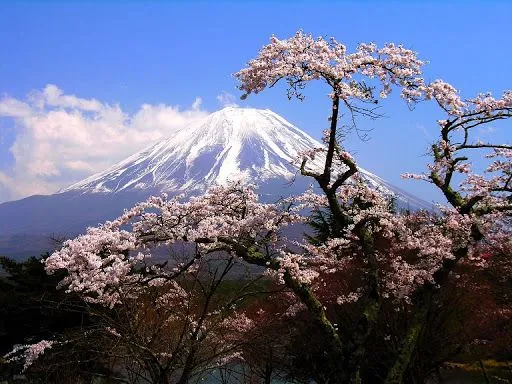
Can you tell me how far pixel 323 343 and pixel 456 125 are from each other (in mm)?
6572

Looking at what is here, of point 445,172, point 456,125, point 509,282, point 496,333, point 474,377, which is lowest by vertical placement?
point 474,377

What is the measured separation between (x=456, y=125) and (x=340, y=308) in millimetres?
5786

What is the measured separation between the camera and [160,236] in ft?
28.6

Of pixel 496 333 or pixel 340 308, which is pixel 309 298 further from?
pixel 496 333

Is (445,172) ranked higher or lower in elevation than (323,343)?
higher

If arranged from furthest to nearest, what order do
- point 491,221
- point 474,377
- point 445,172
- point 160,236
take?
point 474,377, point 445,172, point 491,221, point 160,236

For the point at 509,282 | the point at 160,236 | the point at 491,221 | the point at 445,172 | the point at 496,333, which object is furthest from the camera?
the point at 496,333

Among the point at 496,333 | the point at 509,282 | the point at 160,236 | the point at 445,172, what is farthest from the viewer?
the point at 496,333

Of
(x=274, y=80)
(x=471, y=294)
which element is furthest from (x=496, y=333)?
(x=274, y=80)

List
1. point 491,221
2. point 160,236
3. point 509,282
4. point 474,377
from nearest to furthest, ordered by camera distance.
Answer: point 160,236 < point 491,221 < point 509,282 < point 474,377

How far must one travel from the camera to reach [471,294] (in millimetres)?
13516

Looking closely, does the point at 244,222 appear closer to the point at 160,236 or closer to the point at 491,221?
the point at 160,236

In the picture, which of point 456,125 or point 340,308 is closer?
point 456,125

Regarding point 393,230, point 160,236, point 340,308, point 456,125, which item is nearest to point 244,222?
point 160,236
